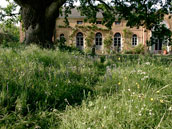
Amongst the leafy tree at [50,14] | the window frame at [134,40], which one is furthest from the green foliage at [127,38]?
the leafy tree at [50,14]

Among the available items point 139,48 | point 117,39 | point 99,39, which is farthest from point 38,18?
point 139,48

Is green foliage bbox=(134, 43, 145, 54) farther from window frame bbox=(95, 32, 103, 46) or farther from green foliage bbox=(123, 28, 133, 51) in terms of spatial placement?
window frame bbox=(95, 32, 103, 46)

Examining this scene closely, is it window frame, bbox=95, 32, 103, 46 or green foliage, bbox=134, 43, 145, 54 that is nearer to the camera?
green foliage, bbox=134, 43, 145, 54

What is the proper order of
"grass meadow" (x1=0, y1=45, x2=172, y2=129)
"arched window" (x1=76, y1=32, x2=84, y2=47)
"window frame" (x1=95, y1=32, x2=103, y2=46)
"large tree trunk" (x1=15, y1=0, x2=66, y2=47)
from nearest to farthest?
1. "grass meadow" (x1=0, y1=45, x2=172, y2=129)
2. "large tree trunk" (x1=15, y1=0, x2=66, y2=47)
3. "arched window" (x1=76, y1=32, x2=84, y2=47)
4. "window frame" (x1=95, y1=32, x2=103, y2=46)

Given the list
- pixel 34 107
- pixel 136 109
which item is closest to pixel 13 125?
pixel 34 107

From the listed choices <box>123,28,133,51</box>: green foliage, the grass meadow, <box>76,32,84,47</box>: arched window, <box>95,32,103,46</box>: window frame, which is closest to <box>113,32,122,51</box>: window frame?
<box>123,28,133,51</box>: green foliage

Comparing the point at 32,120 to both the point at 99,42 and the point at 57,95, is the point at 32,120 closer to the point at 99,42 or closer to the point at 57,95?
the point at 57,95

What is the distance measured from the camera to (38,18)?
26.7ft

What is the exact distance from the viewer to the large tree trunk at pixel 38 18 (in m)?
7.95

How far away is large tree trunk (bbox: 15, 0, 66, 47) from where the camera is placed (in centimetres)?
795

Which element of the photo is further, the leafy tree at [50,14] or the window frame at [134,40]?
the window frame at [134,40]

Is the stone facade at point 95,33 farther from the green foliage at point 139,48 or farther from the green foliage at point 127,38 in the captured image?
the green foliage at point 139,48

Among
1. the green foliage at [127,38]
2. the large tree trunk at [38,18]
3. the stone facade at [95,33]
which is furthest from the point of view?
the green foliage at [127,38]

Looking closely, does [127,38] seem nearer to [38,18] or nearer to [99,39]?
[99,39]
